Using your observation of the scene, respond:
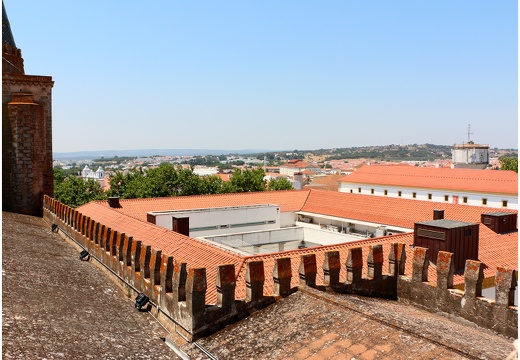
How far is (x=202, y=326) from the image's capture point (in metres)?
12.3

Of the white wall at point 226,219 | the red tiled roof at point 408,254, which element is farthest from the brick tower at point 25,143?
the red tiled roof at point 408,254

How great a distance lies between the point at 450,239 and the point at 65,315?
1650 cm

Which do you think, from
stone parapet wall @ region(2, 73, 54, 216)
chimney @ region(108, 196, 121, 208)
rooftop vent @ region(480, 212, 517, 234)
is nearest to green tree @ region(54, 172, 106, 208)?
chimney @ region(108, 196, 121, 208)

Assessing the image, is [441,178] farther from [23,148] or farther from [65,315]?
[65,315]

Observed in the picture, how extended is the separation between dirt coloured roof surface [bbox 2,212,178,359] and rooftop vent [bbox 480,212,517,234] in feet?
74.3

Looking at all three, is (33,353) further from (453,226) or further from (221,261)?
(453,226)

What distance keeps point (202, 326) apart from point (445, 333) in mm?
5467

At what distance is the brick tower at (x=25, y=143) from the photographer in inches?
1209

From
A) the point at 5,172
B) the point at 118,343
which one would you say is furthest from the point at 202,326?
the point at 5,172

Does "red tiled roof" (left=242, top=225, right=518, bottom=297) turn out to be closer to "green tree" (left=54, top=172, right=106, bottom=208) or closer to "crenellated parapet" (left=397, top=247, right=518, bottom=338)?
"crenellated parapet" (left=397, top=247, right=518, bottom=338)

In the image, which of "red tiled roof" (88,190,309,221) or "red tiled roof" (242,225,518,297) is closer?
"red tiled roof" (242,225,518,297)

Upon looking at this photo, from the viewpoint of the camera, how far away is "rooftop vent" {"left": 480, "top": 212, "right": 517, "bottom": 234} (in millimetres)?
30469

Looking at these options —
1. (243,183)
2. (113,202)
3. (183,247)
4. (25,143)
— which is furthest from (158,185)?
(183,247)

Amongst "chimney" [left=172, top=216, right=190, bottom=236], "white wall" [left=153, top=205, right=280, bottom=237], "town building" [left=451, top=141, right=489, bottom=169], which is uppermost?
"town building" [left=451, top=141, right=489, bottom=169]
